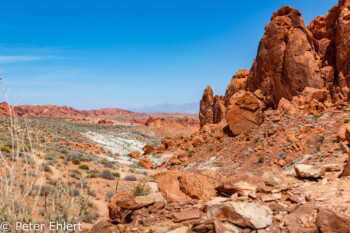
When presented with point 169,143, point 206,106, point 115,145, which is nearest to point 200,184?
point 169,143

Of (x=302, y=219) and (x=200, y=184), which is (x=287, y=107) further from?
(x=302, y=219)

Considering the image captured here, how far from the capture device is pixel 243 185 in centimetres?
579

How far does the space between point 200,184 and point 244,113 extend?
14.5 metres

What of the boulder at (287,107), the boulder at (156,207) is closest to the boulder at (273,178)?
the boulder at (156,207)

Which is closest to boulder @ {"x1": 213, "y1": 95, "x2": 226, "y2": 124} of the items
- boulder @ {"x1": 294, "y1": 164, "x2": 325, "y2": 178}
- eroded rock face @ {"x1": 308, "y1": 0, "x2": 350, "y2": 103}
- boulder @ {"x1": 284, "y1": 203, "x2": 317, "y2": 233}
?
eroded rock face @ {"x1": 308, "y1": 0, "x2": 350, "y2": 103}

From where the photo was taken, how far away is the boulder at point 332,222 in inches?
136

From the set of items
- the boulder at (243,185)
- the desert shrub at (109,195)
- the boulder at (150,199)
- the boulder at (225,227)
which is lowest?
the desert shrub at (109,195)

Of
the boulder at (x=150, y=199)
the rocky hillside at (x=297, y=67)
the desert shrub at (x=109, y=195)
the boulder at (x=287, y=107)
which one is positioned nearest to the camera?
the boulder at (x=150, y=199)

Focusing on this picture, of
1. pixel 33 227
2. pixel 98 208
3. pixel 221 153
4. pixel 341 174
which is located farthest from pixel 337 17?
pixel 33 227

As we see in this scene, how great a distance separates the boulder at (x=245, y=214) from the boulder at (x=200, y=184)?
157cm

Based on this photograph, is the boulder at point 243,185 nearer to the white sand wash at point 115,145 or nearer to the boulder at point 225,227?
the boulder at point 225,227

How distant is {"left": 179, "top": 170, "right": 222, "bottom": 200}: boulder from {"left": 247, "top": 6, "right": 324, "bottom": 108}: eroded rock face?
17233 mm

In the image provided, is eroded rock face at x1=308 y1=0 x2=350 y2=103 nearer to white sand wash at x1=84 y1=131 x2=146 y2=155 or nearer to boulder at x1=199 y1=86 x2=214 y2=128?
boulder at x1=199 y1=86 x2=214 y2=128

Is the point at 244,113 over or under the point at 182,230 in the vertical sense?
over
